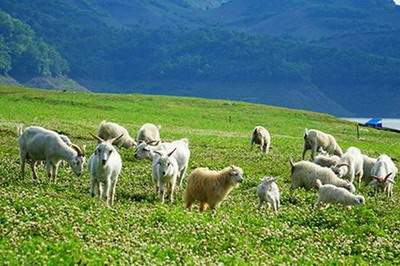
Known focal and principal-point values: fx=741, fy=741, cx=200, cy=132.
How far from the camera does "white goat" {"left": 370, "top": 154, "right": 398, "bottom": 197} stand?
31406mm

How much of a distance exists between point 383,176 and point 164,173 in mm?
12820

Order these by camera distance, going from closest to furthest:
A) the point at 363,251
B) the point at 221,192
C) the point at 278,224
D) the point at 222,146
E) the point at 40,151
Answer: the point at 363,251
the point at 278,224
the point at 221,192
the point at 40,151
the point at 222,146

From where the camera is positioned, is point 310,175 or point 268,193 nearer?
point 268,193

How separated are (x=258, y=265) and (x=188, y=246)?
6.52ft

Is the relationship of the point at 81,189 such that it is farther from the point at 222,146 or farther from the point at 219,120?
the point at 219,120

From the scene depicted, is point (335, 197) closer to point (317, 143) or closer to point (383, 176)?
point (383, 176)

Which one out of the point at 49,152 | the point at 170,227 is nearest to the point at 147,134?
the point at 49,152

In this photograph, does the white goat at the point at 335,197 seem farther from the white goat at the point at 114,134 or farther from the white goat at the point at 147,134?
the white goat at the point at 114,134

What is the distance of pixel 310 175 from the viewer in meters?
28.6

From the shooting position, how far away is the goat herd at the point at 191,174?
23.1m

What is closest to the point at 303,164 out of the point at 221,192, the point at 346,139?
the point at 221,192

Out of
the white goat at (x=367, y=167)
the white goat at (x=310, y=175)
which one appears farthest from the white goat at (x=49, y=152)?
the white goat at (x=367, y=167)

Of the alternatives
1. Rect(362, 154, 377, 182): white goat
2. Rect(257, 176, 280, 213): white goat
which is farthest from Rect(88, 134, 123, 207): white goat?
Rect(362, 154, 377, 182): white goat

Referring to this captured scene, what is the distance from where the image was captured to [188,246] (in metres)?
16.0
